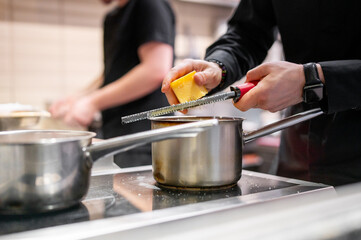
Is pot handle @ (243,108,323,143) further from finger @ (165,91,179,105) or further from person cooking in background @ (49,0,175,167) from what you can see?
person cooking in background @ (49,0,175,167)

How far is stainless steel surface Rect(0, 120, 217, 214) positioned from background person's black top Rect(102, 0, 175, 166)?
0.91 m

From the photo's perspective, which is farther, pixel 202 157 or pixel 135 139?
pixel 202 157

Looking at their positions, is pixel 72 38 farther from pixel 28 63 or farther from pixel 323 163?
pixel 323 163

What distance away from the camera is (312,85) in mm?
747

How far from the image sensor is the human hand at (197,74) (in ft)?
2.72

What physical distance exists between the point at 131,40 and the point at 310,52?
2.61ft

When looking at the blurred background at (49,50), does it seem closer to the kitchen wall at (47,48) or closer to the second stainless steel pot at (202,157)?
the kitchen wall at (47,48)

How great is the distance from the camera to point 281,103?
2.55 feet

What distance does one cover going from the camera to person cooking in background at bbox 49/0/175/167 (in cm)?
153

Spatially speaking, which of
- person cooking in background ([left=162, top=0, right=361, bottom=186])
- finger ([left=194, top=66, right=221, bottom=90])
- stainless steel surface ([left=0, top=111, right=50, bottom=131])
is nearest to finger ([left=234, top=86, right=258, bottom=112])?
person cooking in background ([left=162, top=0, right=361, bottom=186])

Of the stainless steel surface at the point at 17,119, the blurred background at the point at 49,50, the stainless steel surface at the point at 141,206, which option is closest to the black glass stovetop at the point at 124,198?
the stainless steel surface at the point at 141,206

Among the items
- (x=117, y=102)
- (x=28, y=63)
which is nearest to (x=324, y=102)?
(x=117, y=102)

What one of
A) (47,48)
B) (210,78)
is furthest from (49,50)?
(210,78)

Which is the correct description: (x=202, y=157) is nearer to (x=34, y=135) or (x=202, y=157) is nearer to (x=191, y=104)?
(x=191, y=104)
